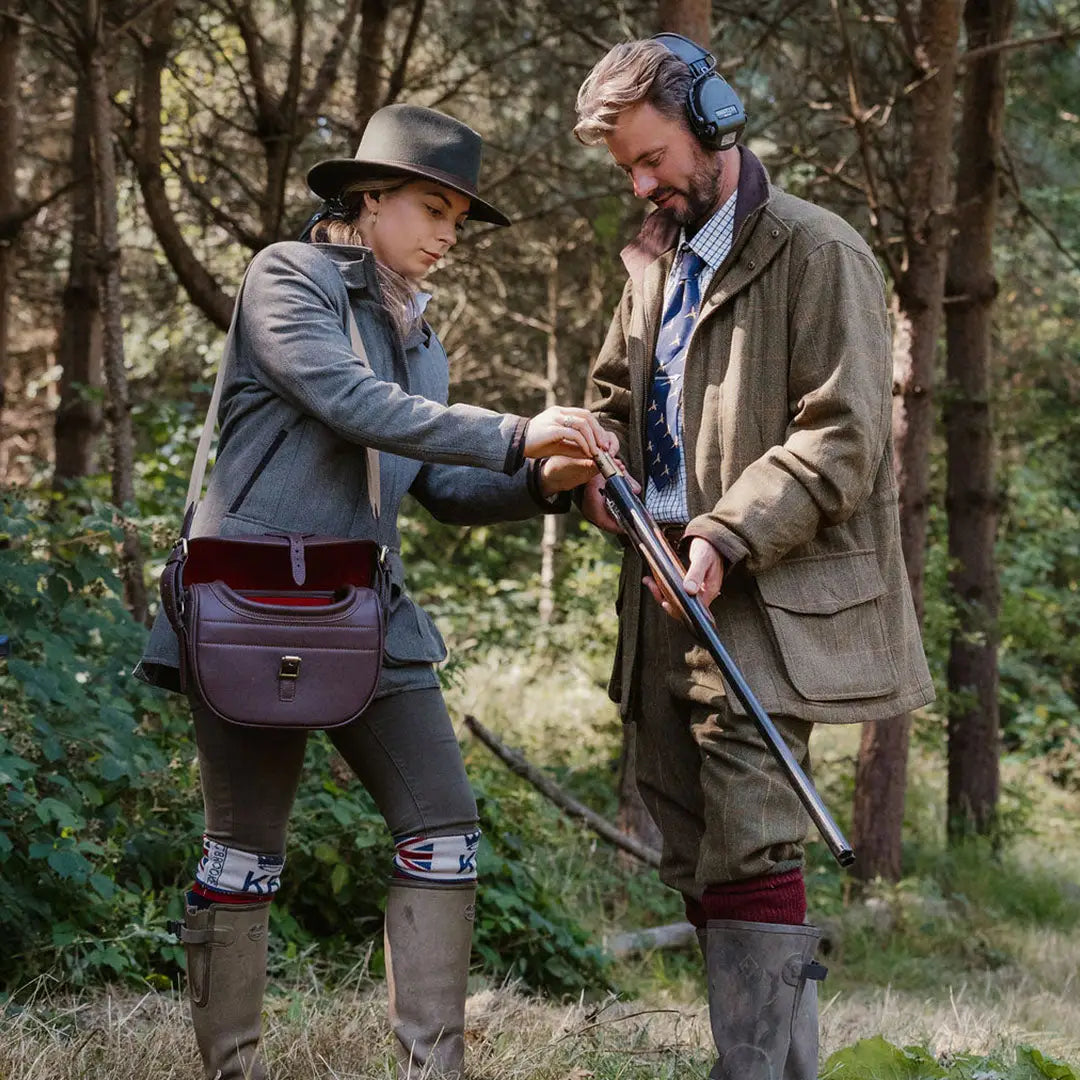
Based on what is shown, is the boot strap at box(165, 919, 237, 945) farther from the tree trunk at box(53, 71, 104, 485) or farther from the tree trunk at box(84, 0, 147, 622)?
the tree trunk at box(53, 71, 104, 485)

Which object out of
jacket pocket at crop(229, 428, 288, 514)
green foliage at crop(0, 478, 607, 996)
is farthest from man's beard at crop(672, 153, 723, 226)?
green foliage at crop(0, 478, 607, 996)

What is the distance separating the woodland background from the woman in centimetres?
59

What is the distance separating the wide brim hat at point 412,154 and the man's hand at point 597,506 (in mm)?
664

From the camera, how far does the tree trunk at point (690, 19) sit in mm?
5707

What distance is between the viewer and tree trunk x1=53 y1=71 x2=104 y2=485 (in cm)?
911

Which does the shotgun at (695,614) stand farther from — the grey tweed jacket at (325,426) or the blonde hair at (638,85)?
the blonde hair at (638,85)

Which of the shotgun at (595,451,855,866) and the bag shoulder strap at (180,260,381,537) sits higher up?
the bag shoulder strap at (180,260,381,537)

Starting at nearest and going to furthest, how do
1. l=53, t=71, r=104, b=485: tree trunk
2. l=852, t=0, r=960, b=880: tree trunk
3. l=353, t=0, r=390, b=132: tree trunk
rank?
1. l=353, t=0, r=390, b=132: tree trunk
2. l=852, t=0, r=960, b=880: tree trunk
3. l=53, t=71, r=104, b=485: tree trunk

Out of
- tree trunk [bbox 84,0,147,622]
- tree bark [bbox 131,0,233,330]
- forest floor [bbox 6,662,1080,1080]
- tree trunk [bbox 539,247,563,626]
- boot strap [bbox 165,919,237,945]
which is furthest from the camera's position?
tree trunk [bbox 539,247,563,626]

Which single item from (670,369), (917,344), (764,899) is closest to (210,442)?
(670,369)

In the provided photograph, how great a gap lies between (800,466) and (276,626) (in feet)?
3.45

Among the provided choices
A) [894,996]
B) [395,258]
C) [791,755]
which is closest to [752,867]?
[791,755]

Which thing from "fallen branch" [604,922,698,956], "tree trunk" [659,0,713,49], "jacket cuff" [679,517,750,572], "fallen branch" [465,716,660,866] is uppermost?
"tree trunk" [659,0,713,49]

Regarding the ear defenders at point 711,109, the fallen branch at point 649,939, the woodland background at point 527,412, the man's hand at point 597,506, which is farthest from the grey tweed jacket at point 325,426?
the fallen branch at point 649,939
